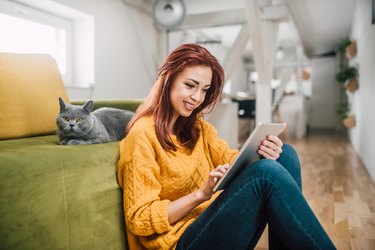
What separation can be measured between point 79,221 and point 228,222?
0.41m

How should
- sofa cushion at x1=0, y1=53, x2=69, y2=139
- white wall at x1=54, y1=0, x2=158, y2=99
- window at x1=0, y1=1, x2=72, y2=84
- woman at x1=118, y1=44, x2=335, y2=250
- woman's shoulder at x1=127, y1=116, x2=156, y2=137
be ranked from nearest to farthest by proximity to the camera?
woman at x1=118, y1=44, x2=335, y2=250 → woman's shoulder at x1=127, y1=116, x2=156, y2=137 → sofa cushion at x1=0, y1=53, x2=69, y2=139 → window at x1=0, y1=1, x2=72, y2=84 → white wall at x1=54, y1=0, x2=158, y2=99

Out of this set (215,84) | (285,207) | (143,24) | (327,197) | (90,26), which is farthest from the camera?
(143,24)

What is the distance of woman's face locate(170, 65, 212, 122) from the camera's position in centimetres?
106

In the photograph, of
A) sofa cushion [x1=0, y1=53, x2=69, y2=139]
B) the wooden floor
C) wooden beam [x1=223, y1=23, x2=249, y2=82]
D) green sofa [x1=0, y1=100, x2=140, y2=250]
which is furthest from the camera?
wooden beam [x1=223, y1=23, x2=249, y2=82]

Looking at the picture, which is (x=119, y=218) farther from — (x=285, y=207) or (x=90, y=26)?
(x=90, y=26)

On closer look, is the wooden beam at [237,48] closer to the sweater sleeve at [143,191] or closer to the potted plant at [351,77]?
the potted plant at [351,77]

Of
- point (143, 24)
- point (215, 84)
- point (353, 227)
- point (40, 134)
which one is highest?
point (143, 24)

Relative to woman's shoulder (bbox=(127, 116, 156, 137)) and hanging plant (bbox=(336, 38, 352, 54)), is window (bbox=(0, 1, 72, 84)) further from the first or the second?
hanging plant (bbox=(336, 38, 352, 54))

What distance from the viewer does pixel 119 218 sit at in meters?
1.01

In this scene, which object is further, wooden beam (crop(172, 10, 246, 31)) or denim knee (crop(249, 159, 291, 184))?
wooden beam (crop(172, 10, 246, 31))

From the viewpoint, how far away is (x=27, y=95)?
4.65ft

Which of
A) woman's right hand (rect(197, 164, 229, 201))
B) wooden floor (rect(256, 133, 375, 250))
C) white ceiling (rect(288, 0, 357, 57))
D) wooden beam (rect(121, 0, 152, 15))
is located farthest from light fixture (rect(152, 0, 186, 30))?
woman's right hand (rect(197, 164, 229, 201))

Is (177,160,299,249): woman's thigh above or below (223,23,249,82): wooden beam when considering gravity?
below

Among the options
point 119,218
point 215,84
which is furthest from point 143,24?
point 119,218
